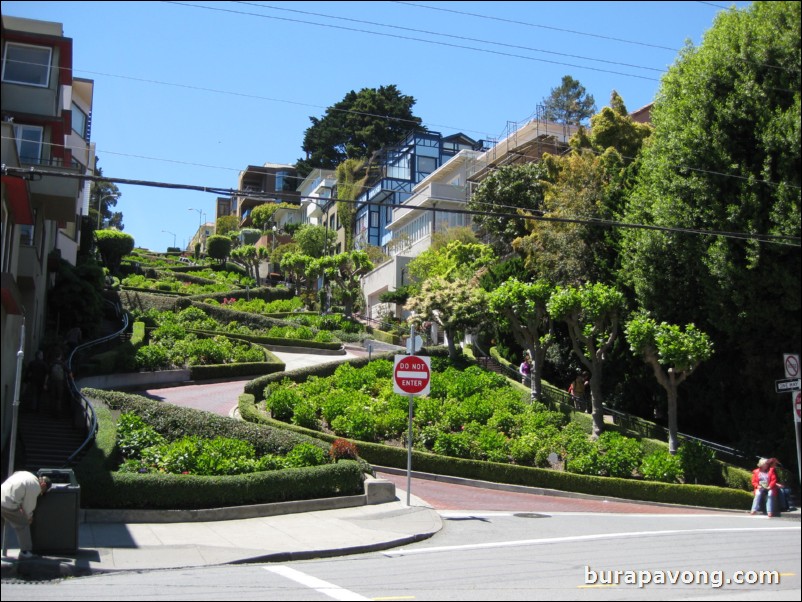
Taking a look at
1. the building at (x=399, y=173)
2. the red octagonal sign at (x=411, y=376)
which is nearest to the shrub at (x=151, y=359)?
the red octagonal sign at (x=411, y=376)

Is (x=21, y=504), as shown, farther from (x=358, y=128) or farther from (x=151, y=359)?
(x=358, y=128)

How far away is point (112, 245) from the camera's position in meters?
67.4

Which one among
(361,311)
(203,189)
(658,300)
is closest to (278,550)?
(203,189)

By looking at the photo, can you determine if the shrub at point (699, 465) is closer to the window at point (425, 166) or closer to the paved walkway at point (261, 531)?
the paved walkway at point (261, 531)

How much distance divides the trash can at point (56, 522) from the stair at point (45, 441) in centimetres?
555

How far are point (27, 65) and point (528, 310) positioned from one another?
1802 centimetres

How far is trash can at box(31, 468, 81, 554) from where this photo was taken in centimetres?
1173

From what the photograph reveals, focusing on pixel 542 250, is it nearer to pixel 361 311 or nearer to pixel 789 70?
pixel 789 70

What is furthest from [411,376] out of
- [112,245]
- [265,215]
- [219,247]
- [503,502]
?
[265,215]

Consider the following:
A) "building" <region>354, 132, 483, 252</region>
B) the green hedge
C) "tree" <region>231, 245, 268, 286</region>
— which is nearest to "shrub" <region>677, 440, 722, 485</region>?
the green hedge

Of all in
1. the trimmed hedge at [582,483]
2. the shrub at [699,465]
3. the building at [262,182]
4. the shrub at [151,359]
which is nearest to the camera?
the trimmed hedge at [582,483]

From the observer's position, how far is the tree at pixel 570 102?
283ft

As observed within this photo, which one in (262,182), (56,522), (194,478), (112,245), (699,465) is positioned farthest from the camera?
(262,182)

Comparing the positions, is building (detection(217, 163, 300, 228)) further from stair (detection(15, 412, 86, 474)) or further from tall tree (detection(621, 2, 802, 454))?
stair (detection(15, 412, 86, 474))
